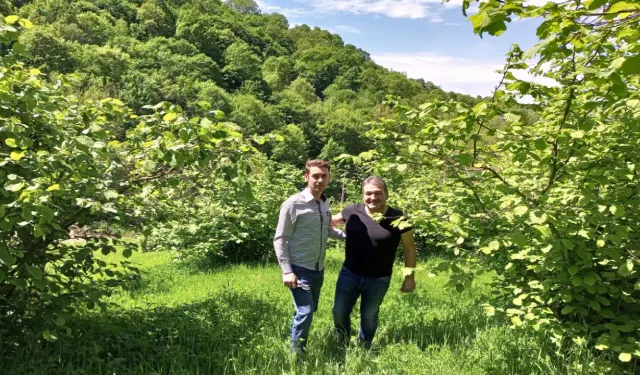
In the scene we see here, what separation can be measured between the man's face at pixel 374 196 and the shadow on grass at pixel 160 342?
1455 millimetres

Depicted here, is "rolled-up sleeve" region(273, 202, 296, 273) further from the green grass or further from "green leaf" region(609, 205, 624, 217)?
"green leaf" region(609, 205, 624, 217)

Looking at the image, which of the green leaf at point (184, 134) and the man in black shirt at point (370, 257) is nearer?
the green leaf at point (184, 134)

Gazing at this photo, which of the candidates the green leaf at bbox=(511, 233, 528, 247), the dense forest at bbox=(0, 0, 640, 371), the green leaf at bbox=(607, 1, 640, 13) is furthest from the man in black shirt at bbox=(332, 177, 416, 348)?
the green leaf at bbox=(607, 1, 640, 13)

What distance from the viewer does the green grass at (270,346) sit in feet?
10.2

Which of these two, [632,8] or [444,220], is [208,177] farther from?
[632,8]

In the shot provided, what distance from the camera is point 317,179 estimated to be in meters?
3.48

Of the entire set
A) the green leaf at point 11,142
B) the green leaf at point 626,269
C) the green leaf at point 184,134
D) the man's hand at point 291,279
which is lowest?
the man's hand at point 291,279

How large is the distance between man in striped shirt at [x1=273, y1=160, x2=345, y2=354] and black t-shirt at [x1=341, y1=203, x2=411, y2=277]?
0.25 m

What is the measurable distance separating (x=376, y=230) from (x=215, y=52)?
113m

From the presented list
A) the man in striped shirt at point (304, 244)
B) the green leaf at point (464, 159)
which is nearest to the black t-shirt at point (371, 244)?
the man in striped shirt at point (304, 244)

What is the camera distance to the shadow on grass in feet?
10.1

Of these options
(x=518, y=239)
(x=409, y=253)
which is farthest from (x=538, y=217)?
(x=409, y=253)

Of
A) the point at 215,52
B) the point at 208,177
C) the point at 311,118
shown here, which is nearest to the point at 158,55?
the point at 215,52

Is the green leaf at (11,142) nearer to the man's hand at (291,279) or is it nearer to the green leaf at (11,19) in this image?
the green leaf at (11,19)
